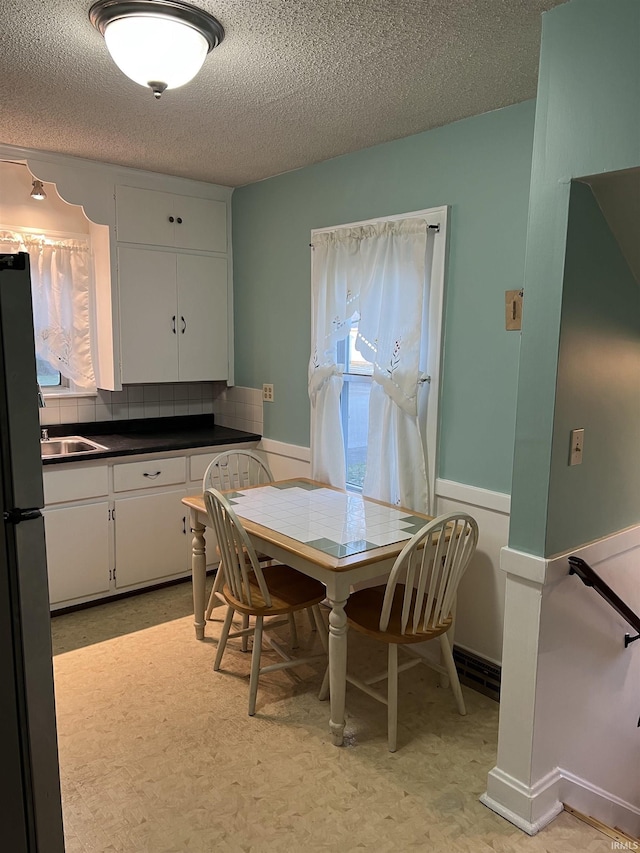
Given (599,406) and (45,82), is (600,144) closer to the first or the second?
(599,406)

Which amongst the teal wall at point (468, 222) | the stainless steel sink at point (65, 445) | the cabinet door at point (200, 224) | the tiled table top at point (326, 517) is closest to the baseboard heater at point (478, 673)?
the tiled table top at point (326, 517)

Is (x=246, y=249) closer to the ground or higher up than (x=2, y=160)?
closer to the ground

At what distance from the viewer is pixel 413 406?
2906mm

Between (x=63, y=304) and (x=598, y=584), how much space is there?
3.22m

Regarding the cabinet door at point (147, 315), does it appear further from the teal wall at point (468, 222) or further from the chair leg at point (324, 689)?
the chair leg at point (324, 689)

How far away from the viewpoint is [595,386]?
6.61 feet

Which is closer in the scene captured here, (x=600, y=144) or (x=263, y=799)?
(x=600, y=144)

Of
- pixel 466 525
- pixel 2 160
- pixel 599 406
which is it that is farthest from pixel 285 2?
pixel 2 160

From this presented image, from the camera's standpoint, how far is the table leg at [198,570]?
3119mm

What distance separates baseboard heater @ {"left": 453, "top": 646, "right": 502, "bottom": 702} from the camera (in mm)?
2750

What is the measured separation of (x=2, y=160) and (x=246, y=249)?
55.5 inches

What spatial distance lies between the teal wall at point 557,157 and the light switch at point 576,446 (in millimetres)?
113

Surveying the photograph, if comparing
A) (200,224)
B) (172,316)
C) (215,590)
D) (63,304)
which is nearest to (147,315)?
(172,316)

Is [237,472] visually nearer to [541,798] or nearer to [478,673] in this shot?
[478,673]
